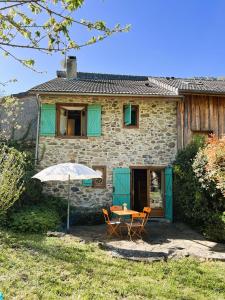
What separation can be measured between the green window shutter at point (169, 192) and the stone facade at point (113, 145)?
414 millimetres

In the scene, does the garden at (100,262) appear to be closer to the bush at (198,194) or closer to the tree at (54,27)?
the bush at (198,194)

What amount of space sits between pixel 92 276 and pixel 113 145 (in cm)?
742

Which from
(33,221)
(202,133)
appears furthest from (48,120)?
(202,133)

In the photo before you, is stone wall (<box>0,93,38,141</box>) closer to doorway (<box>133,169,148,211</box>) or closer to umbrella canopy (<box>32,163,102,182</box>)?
doorway (<box>133,169,148,211</box>)

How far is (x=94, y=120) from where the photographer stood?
1242 centimetres

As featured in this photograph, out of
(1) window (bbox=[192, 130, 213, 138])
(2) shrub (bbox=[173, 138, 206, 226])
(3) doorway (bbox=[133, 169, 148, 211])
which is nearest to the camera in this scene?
(2) shrub (bbox=[173, 138, 206, 226])

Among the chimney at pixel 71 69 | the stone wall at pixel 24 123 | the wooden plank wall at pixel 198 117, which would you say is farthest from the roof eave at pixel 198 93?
the stone wall at pixel 24 123

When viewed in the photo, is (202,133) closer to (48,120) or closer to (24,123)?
(48,120)

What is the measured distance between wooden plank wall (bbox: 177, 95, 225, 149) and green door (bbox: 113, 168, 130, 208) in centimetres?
256

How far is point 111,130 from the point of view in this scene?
12.5 metres

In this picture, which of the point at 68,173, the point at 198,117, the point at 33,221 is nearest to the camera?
the point at 68,173

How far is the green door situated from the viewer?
12.1 meters

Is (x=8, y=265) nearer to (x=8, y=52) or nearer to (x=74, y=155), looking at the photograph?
(x=8, y=52)

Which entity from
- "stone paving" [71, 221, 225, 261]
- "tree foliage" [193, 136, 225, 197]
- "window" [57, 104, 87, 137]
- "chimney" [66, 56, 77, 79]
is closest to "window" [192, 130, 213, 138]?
"tree foliage" [193, 136, 225, 197]
